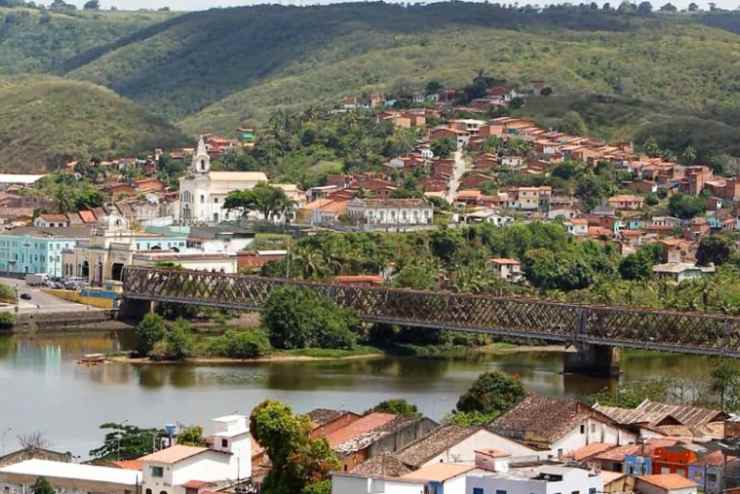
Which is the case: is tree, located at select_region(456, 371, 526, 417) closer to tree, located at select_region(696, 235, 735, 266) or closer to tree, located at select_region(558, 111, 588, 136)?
tree, located at select_region(696, 235, 735, 266)

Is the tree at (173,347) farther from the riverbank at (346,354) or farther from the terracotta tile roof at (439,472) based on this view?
the terracotta tile roof at (439,472)

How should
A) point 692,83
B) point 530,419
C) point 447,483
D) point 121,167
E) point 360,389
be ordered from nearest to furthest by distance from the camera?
point 447,483
point 530,419
point 360,389
point 121,167
point 692,83

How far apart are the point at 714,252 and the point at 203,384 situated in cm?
3294

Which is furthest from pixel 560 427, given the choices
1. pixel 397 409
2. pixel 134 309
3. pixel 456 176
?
pixel 456 176

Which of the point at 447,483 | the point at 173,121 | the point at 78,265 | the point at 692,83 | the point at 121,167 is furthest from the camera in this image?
the point at 173,121

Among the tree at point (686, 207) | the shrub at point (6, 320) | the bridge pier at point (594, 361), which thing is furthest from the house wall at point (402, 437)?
the tree at point (686, 207)

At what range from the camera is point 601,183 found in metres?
97.6

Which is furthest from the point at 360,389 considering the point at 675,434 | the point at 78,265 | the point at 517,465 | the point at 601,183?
the point at 601,183

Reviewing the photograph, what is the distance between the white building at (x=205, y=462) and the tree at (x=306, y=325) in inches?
1075

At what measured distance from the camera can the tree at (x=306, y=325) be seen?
62.3 meters

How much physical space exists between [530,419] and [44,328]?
108 ft

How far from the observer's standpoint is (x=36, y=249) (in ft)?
266

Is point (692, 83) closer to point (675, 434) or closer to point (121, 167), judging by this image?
point (121, 167)

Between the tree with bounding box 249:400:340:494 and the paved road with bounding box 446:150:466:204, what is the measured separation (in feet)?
200
